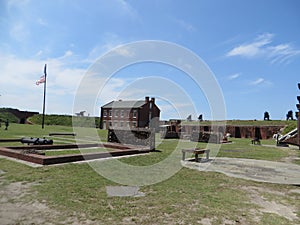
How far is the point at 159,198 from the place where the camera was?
5496mm

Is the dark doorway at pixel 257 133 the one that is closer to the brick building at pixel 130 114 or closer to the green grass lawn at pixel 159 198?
the brick building at pixel 130 114

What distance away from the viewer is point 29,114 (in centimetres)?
6756

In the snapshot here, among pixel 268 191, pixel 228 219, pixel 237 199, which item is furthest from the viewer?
pixel 268 191

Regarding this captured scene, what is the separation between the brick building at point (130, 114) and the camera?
54.7 metres

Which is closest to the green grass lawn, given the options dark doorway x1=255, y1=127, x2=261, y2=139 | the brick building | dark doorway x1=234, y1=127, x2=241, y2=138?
dark doorway x1=255, y1=127, x2=261, y2=139

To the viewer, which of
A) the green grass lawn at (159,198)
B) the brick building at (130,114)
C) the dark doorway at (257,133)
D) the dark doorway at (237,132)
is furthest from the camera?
the brick building at (130,114)

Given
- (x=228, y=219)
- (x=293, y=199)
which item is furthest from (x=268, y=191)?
(x=228, y=219)

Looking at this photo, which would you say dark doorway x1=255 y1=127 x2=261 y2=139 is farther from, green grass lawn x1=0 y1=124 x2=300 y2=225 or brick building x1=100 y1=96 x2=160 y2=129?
green grass lawn x1=0 y1=124 x2=300 y2=225

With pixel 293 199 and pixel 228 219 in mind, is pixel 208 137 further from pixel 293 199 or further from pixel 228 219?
pixel 228 219

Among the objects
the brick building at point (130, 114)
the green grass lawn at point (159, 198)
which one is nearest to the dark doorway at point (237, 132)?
the brick building at point (130, 114)

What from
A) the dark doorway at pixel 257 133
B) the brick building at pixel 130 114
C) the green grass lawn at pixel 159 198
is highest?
the brick building at pixel 130 114

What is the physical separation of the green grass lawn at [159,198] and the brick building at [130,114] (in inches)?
1807

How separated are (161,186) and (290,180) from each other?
15.0 feet

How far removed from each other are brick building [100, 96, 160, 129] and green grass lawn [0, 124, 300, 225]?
4590 cm
